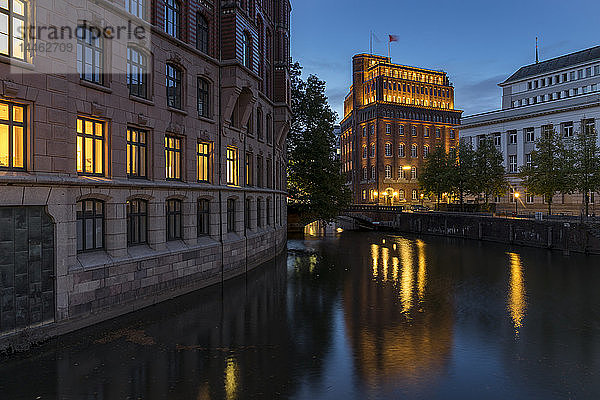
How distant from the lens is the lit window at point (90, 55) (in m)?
16.4

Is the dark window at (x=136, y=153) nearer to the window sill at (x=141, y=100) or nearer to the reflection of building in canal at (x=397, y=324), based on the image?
the window sill at (x=141, y=100)

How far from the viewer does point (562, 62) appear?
8394cm

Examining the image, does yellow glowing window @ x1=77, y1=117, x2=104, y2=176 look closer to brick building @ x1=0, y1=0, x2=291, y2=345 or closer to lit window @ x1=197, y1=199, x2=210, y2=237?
brick building @ x1=0, y1=0, x2=291, y2=345

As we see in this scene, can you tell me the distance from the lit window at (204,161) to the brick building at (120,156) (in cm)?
9

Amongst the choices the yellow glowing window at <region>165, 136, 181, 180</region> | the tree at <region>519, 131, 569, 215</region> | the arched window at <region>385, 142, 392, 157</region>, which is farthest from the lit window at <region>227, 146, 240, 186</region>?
the arched window at <region>385, 142, 392, 157</region>

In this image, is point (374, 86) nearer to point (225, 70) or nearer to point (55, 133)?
point (225, 70)

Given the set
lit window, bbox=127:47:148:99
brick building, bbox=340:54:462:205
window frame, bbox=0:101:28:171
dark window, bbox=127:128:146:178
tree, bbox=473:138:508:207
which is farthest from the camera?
brick building, bbox=340:54:462:205

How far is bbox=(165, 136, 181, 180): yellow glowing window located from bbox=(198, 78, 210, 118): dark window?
8.70ft

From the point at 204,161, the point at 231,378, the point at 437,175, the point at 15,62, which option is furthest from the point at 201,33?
the point at 437,175

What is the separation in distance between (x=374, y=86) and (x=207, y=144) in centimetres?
8449

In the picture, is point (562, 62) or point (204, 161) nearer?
point (204, 161)

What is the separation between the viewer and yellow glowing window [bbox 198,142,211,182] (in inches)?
966

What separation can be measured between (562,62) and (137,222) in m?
90.3

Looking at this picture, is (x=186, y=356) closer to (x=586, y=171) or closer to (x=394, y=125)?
(x=586, y=171)
